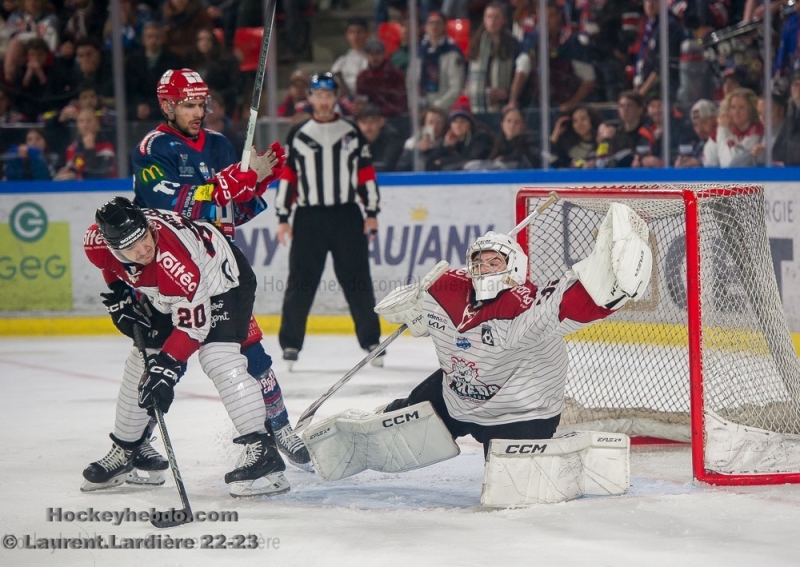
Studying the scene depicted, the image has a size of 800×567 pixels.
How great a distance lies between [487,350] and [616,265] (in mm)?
538

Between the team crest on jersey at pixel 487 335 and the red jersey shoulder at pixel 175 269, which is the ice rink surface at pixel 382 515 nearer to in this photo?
the team crest on jersey at pixel 487 335

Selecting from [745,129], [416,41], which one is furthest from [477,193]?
[745,129]

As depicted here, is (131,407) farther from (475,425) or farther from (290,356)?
(290,356)

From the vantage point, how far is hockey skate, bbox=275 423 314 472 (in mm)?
4141

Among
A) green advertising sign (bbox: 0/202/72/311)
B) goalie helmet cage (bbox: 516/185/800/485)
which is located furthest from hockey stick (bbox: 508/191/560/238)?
green advertising sign (bbox: 0/202/72/311)

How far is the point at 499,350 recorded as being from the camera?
3605 millimetres

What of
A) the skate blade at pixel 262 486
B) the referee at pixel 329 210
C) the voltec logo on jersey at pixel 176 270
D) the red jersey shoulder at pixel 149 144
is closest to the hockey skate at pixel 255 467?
the skate blade at pixel 262 486

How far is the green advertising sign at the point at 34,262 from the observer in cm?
746

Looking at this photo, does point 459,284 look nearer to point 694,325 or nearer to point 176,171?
point 694,325

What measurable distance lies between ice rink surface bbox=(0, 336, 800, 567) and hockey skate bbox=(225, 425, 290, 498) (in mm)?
49

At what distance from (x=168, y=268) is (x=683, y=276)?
9.06ft

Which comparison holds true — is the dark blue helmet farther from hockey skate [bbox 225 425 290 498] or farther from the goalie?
hockey skate [bbox 225 425 290 498]

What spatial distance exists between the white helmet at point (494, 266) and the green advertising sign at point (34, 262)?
440 centimetres

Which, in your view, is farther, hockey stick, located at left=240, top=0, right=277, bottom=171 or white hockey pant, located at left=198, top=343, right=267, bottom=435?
hockey stick, located at left=240, top=0, right=277, bottom=171
